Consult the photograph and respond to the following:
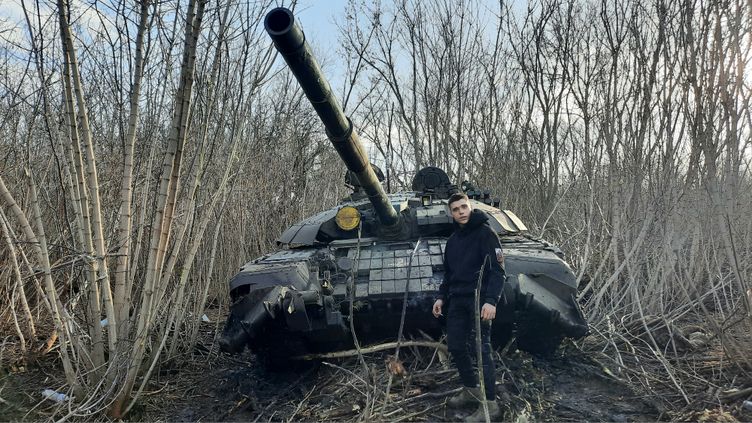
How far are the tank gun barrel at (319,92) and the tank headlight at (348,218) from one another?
451mm

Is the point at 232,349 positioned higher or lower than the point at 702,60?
lower

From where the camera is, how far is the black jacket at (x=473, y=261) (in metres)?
3.90

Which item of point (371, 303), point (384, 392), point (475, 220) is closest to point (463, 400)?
point (384, 392)

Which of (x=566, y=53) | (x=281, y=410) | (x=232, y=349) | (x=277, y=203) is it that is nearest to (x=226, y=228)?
(x=277, y=203)

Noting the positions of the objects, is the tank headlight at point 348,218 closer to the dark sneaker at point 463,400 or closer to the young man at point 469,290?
the young man at point 469,290

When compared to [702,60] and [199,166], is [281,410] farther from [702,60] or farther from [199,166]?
[702,60]

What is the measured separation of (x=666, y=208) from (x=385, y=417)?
3.98 metres

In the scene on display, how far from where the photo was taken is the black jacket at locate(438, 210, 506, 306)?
390 centimetres

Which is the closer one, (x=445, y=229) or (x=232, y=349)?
(x=232, y=349)

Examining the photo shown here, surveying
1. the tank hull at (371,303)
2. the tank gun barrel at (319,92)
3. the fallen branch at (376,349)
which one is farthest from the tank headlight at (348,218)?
the fallen branch at (376,349)

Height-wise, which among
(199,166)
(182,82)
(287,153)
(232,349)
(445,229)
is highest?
(287,153)

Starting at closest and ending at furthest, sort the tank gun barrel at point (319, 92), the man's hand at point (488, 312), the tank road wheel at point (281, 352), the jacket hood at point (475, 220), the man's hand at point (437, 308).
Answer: the tank gun barrel at point (319, 92), the man's hand at point (488, 312), the jacket hood at point (475, 220), the man's hand at point (437, 308), the tank road wheel at point (281, 352)

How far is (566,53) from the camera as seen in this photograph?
996 centimetres

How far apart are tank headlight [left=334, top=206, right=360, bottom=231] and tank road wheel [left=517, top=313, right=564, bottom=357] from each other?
6.65 feet
